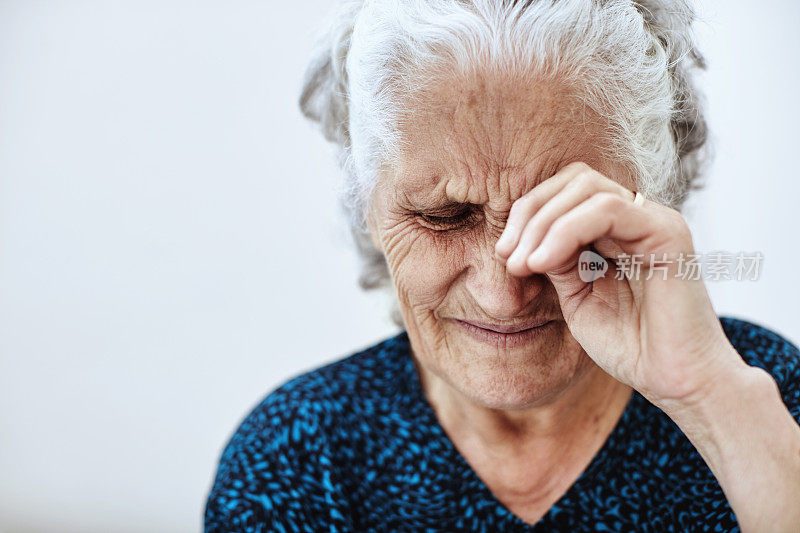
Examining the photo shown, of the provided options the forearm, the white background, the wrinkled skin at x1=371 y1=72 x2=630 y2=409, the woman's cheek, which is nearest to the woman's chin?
the wrinkled skin at x1=371 y1=72 x2=630 y2=409

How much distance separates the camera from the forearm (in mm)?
1220

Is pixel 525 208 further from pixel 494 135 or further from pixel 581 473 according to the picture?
pixel 581 473

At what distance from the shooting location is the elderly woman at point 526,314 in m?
1.26

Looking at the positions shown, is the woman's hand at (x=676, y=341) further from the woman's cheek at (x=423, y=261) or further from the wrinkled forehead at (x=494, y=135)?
the woman's cheek at (x=423, y=261)

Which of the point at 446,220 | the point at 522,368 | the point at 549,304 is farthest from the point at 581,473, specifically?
the point at 446,220

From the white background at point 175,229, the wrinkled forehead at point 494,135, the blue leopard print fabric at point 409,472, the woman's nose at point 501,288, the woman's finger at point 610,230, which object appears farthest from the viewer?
the white background at point 175,229

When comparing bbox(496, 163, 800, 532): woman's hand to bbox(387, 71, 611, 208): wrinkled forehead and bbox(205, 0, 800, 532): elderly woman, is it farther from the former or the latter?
bbox(387, 71, 611, 208): wrinkled forehead

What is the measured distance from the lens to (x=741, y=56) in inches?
118

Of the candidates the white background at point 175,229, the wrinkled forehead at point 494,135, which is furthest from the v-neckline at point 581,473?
the white background at point 175,229

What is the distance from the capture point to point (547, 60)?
136 cm

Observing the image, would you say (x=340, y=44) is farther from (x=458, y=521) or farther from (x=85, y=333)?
(x=85, y=333)

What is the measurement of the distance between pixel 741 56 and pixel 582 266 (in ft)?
6.85

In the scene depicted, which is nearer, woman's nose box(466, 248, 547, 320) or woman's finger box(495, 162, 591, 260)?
woman's finger box(495, 162, 591, 260)

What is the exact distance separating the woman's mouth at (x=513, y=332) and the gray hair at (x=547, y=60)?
0.34m
